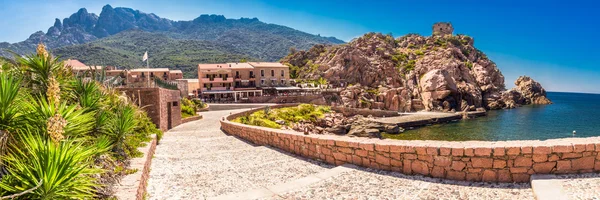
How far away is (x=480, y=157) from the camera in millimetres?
6816

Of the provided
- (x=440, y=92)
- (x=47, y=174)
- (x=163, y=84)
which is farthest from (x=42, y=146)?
(x=440, y=92)

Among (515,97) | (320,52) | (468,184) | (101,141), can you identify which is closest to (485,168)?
(468,184)

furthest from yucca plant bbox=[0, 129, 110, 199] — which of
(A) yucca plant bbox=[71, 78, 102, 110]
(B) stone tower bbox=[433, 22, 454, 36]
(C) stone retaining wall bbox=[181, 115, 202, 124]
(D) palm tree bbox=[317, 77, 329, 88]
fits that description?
(B) stone tower bbox=[433, 22, 454, 36]

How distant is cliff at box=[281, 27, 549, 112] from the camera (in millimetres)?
69062

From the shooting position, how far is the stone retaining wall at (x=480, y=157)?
6.42m

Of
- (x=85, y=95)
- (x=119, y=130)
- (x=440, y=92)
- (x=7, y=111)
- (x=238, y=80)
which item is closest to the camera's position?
(x=7, y=111)

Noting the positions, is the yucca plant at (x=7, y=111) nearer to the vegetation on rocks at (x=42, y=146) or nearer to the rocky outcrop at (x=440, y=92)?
the vegetation on rocks at (x=42, y=146)

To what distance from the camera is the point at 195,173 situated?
9086 mm

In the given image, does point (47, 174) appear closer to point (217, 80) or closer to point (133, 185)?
point (133, 185)

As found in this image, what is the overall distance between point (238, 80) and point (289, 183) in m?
60.7

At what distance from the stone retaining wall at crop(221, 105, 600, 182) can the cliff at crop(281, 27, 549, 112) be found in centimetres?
5557

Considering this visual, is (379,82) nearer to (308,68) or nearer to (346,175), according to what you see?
(308,68)

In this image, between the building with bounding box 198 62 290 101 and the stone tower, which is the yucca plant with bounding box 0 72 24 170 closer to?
the building with bounding box 198 62 290 101

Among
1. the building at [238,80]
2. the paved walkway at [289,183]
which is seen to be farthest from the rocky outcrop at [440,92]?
the paved walkway at [289,183]
